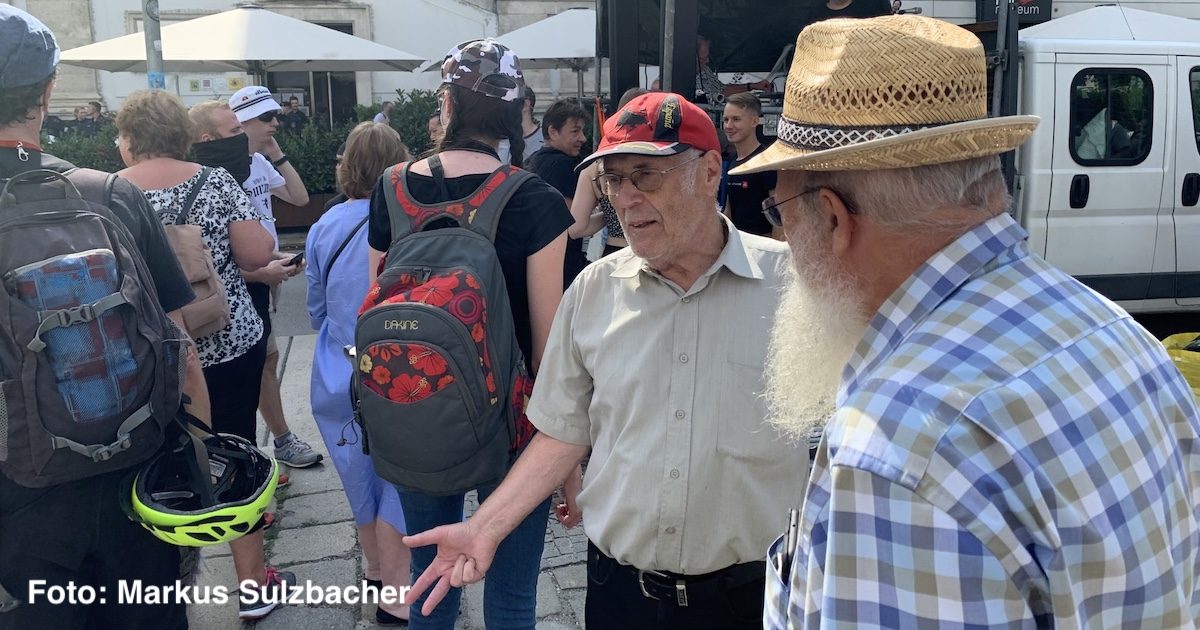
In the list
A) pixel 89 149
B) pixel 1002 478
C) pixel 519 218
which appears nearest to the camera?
pixel 1002 478

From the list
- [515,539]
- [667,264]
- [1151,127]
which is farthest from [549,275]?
[1151,127]

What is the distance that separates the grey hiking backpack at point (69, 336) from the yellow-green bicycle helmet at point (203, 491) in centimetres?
12

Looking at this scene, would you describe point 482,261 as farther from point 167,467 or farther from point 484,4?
point 484,4

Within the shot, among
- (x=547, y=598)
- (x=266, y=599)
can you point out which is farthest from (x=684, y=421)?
(x=266, y=599)

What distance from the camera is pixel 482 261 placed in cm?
230

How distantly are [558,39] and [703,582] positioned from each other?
36.9 ft

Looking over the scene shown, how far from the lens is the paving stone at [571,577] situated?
11.6 ft

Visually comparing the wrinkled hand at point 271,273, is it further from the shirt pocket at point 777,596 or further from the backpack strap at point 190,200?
the shirt pocket at point 777,596

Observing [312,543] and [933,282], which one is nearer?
[933,282]

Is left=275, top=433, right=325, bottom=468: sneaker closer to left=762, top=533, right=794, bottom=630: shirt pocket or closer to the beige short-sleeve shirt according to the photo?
the beige short-sleeve shirt

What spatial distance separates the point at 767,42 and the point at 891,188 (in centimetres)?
702

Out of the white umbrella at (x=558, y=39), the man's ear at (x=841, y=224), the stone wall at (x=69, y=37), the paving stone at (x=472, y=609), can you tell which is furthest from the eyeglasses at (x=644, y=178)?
the stone wall at (x=69, y=37)

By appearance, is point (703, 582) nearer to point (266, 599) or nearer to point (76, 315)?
point (76, 315)

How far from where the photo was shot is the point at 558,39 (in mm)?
12352
